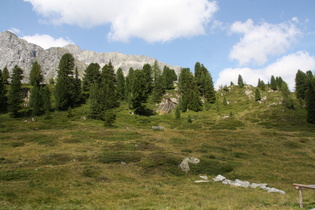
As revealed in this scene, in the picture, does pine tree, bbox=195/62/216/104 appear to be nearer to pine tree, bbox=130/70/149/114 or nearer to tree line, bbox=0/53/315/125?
tree line, bbox=0/53/315/125

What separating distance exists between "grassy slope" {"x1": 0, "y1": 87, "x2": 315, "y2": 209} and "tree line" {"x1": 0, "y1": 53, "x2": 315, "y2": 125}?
21.3m

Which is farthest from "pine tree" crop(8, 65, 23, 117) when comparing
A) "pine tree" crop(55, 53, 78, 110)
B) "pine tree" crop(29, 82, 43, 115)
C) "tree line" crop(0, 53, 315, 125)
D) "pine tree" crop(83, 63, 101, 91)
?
"pine tree" crop(83, 63, 101, 91)

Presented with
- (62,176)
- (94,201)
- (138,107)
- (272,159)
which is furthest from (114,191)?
(138,107)

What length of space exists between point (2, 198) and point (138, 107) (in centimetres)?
6316

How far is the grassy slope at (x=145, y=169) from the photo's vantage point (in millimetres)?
12836

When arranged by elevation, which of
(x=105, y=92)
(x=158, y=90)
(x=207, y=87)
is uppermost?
(x=207, y=87)

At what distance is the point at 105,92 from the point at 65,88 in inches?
603

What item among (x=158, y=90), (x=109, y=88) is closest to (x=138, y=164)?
(x=109, y=88)

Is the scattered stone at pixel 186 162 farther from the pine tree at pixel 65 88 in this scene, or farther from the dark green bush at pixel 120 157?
the pine tree at pixel 65 88

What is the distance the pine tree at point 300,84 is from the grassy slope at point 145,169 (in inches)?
3000

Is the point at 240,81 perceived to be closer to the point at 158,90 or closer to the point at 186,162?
the point at 158,90

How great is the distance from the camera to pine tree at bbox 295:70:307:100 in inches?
4149

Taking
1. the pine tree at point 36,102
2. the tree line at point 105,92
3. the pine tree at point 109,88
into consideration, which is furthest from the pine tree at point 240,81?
the pine tree at point 36,102

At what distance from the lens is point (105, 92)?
73125 millimetres
